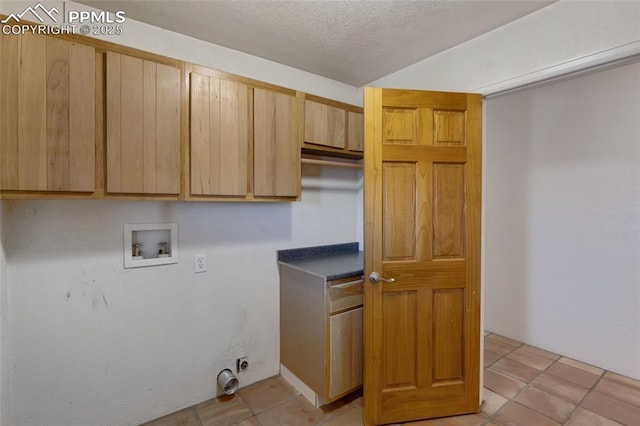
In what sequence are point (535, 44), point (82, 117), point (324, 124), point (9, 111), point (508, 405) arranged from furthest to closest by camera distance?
point (324, 124) < point (508, 405) < point (535, 44) < point (82, 117) < point (9, 111)

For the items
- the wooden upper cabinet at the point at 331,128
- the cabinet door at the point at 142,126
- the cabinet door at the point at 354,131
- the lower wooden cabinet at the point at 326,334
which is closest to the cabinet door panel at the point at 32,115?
the cabinet door at the point at 142,126

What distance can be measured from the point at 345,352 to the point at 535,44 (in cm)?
216

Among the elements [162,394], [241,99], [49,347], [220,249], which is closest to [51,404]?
[49,347]

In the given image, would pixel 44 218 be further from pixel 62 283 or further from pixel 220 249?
pixel 220 249

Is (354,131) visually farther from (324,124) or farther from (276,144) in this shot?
(276,144)

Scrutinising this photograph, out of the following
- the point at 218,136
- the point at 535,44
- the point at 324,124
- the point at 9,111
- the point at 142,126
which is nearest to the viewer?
the point at 9,111

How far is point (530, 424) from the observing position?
6.15ft

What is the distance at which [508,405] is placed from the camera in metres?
2.05

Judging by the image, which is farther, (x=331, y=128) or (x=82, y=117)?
(x=331, y=128)

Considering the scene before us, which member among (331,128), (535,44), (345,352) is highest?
(535,44)

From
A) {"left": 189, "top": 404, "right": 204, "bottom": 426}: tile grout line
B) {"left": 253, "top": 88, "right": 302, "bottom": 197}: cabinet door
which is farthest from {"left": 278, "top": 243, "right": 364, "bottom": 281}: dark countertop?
{"left": 189, "top": 404, "right": 204, "bottom": 426}: tile grout line

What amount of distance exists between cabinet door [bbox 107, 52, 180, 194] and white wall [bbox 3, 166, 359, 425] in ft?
1.11

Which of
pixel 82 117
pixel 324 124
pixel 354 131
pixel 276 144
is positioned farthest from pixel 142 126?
pixel 354 131

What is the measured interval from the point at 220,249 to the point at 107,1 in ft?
5.08
